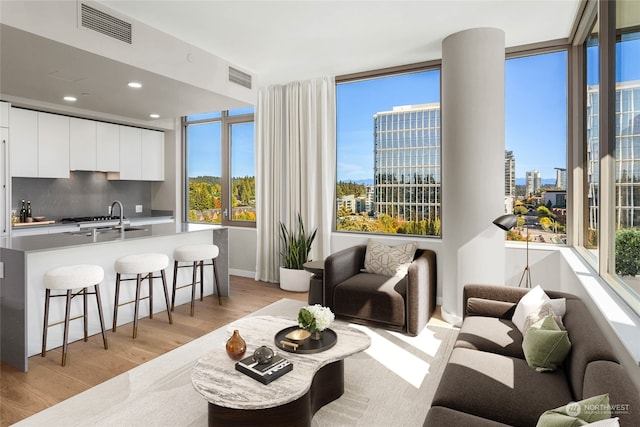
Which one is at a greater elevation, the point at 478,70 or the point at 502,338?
the point at 478,70

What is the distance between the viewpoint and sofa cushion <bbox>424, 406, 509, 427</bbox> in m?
1.47

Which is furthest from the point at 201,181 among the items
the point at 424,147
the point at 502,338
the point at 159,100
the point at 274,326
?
the point at 502,338

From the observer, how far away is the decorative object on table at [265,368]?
194 cm

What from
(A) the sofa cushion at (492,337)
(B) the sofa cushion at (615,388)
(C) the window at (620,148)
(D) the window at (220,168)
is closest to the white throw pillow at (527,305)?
(A) the sofa cushion at (492,337)

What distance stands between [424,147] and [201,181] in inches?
150

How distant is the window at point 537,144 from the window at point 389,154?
795mm

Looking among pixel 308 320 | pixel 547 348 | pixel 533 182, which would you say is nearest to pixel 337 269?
pixel 308 320

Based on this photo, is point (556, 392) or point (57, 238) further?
point (57, 238)

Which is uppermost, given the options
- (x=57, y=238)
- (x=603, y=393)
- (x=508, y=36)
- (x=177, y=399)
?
(x=508, y=36)

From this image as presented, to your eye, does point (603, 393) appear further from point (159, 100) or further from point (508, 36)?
point (159, 100)

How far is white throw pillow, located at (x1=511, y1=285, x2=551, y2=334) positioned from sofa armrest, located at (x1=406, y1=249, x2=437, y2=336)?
94 centimetres

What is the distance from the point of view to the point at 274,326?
2723 millimetres

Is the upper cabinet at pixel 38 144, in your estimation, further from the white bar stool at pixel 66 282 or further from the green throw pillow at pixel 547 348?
the green throw pillow at pixel 547 348

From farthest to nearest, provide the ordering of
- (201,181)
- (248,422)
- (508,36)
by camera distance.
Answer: (201,181) < (508,36) < (248,422)
